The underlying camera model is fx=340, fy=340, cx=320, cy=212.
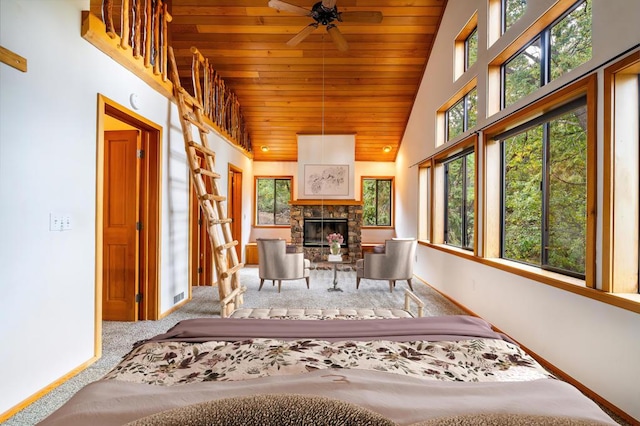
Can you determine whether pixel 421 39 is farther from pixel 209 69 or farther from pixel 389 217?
pixel 389 217

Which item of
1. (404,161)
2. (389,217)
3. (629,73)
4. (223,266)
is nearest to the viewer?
(629,73)

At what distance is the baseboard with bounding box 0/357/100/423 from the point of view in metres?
1.91

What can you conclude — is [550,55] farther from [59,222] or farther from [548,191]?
[59,222]

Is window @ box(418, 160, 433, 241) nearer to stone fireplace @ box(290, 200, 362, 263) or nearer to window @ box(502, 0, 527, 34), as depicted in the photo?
stone fireplace @ box(290, 200, 362, 263)

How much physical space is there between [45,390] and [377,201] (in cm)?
738

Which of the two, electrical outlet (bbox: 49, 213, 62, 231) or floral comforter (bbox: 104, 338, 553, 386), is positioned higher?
electrical outlet (bbox: 49, 213, 62, 231)

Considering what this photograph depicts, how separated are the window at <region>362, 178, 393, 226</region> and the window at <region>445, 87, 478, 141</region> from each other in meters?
3.28

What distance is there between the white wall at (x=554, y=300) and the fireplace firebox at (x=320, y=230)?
306 cm

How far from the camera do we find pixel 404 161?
24.6 feet

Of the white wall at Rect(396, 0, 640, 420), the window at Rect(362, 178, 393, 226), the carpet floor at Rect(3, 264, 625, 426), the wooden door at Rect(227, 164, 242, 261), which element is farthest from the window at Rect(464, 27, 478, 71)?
the wooden door at Rect(227, 164, 242, 261)

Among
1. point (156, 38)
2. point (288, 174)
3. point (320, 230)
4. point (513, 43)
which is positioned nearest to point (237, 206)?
point (288, 174)

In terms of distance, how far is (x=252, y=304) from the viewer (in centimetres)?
434

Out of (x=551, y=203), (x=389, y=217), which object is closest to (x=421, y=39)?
(x=551, y=203)

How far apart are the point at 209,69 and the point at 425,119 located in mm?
3653
